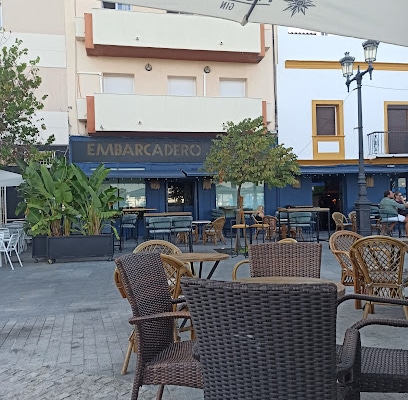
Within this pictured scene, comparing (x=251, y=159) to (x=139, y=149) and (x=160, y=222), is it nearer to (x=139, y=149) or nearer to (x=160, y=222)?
(x=160, y=222)

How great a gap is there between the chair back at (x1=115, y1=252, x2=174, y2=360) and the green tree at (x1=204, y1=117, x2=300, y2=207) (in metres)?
8.37

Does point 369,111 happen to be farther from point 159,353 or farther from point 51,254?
point 159,353

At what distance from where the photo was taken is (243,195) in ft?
64.1

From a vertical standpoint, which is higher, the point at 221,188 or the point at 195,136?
the point at 195,136

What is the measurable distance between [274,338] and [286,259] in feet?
7.99

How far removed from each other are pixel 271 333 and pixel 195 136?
17.0m

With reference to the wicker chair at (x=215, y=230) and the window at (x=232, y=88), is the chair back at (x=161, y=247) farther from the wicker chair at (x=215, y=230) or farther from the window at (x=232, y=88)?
the window at (x=232, y=88)

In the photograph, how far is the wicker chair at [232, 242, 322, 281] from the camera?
4176 millimetres

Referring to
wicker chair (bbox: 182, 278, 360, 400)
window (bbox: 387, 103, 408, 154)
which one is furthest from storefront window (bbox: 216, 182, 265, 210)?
wicker chair (bbox: 182, 278, 360, 400)

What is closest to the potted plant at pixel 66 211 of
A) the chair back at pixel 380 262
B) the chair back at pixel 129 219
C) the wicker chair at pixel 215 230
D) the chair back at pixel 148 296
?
the chair back at pixel 129 219

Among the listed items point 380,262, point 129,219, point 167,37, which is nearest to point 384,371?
point 380,262

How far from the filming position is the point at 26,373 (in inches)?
162

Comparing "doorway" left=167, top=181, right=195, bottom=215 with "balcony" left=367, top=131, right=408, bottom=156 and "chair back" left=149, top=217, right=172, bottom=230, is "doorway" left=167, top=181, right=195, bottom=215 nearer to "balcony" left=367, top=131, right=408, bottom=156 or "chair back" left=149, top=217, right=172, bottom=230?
"chair back" left=149, top=217, right=172, bottom=230

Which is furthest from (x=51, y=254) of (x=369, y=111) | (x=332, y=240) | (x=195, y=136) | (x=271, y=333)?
(x=369, y=111)
